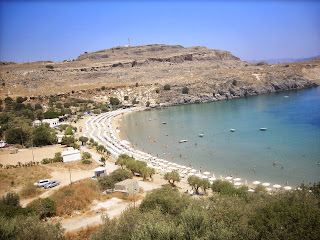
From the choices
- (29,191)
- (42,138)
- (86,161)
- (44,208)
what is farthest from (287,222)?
(42,138)

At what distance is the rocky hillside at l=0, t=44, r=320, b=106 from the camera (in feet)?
266

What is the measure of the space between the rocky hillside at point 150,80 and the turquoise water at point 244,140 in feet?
78.0

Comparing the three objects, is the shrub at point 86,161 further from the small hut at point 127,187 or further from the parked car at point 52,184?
the small hut at point 127,187

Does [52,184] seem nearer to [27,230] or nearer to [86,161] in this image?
[86,161]

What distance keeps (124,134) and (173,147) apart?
12500 mm

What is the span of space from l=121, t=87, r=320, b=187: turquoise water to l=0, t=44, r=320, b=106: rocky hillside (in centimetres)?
2378

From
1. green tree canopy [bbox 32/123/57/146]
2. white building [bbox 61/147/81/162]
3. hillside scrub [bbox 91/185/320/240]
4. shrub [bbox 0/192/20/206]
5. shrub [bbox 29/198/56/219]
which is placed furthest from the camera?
green tree canopy [bbox 32/123/57/146]

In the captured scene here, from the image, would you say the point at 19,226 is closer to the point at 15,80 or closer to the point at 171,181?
the point at 171,181

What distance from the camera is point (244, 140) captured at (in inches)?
1479

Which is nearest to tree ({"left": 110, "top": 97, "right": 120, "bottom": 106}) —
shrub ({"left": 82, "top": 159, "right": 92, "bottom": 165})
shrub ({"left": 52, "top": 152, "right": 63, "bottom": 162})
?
shrub ({"left": 52, "top": 152, "right": 63, "bottom": 162})

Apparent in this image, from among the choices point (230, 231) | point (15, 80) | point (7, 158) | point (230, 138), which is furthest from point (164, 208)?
point (15, 80)

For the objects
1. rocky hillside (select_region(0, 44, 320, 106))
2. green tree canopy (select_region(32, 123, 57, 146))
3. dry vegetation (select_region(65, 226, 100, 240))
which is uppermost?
rocky hillside (select_region(0, 44, 320, 106))

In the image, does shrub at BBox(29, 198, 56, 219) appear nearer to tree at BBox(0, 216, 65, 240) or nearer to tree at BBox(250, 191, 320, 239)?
tree at BBox(0, 216, 65, 240)

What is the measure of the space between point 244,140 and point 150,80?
65484 mm
